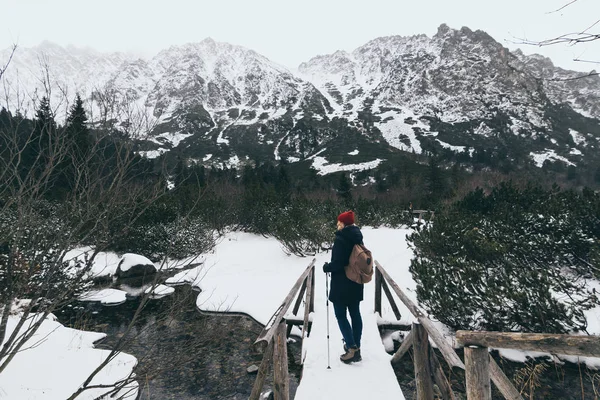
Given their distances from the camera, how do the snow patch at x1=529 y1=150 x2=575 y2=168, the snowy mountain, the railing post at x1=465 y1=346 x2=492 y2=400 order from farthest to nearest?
the snowy mountain
the snow patch at x1=529 y1=150 x2=575 y2=168
the railing post at x1=465 y1=346 x2=492 y2=400

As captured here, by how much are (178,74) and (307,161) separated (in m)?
122

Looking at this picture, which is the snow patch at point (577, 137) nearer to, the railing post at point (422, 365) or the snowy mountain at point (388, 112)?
the snowy mountain at point (388, 112)

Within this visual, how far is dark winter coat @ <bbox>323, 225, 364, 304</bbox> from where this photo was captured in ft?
13.6

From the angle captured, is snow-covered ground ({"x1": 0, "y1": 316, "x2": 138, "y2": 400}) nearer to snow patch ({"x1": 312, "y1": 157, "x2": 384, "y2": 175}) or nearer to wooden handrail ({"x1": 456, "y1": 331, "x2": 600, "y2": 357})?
wooden handrail ({"x1": 456, "y1": 331, "x2": 600, "y2": 357})

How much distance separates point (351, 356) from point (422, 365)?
104 cm

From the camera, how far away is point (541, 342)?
1.73 meters

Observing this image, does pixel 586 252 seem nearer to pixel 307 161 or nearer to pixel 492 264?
pixel 492 264

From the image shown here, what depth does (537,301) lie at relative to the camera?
5.02m

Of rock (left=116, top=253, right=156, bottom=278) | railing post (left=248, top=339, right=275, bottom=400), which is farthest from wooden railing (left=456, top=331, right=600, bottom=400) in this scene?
rock (left=116, top=253, right=156, bottom=278)

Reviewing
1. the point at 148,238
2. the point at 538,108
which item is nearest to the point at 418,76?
the point at 538,108

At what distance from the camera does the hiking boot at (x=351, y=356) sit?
4.14 meters

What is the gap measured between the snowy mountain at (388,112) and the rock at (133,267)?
62.3 metres

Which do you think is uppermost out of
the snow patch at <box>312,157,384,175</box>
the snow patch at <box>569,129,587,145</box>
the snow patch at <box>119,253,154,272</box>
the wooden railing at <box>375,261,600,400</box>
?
the snow patch at <box>569,129,587,145</box>

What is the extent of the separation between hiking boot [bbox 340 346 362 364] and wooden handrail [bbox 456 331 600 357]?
2.47 meters
